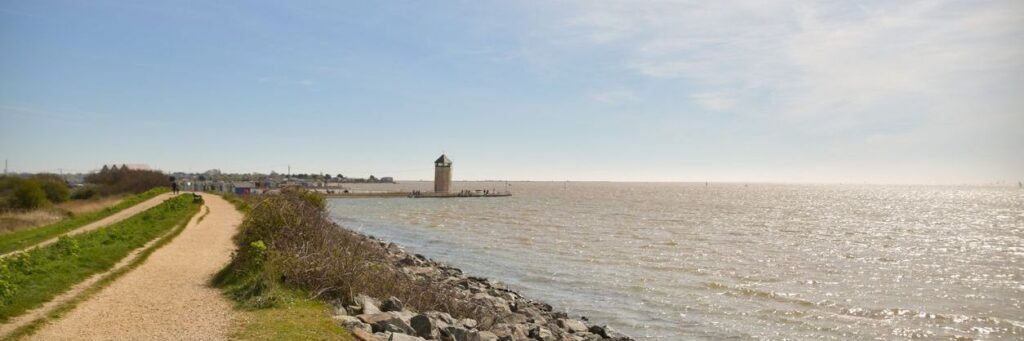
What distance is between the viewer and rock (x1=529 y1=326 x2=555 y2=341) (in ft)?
46.0

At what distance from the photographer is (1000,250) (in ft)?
125

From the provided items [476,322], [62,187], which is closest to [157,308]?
[476,322]

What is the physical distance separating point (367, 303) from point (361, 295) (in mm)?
692

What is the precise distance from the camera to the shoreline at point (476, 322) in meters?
11.2

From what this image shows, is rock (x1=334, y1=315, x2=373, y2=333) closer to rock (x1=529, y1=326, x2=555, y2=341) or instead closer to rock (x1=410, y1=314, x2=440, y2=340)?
rock (x1=410, y1=314, x2=440, y2=340)

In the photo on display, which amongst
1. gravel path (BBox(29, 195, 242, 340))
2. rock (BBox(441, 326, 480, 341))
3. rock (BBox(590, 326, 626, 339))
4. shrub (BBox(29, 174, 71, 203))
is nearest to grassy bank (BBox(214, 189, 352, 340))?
gravel path (BBox(29, 195, 242, 340))

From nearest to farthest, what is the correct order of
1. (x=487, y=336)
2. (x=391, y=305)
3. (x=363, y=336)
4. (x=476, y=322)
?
1. (x=363, y=336)
2. (x=487, y=336)
3. (x=391, y=305)
4. (x=476, y=322)

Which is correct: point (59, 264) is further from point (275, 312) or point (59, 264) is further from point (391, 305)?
point (391, 305)

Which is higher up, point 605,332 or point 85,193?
point 85,193

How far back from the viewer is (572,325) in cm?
1636

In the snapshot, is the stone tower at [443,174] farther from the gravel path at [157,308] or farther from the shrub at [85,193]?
the gravel path at [157,308]

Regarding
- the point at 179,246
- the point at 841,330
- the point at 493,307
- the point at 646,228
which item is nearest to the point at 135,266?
the point at 179,246

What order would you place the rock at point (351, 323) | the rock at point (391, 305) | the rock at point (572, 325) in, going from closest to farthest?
the rock at point (351, 323)
the rock at point (391, 305)
the rock at point (572, 325)

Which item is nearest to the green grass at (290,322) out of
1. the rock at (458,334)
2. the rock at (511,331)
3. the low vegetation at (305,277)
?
the low vegetation at (305,277)
